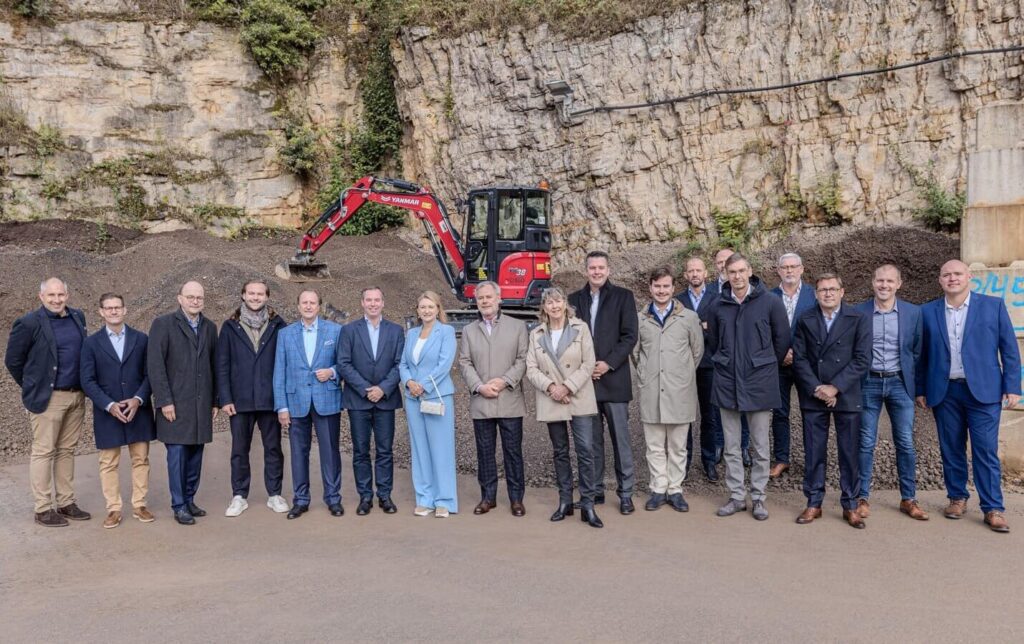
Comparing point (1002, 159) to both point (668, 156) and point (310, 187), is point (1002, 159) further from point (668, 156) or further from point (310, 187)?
point (310, 187)

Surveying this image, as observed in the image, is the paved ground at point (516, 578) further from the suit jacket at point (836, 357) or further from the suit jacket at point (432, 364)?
the suit jacket at point (432, 364)

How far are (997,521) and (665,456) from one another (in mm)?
2261

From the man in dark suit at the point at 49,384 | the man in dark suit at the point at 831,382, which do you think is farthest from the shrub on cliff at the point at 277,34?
the man in dark suit at the point at 831,382

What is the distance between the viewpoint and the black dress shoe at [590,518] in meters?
5.32

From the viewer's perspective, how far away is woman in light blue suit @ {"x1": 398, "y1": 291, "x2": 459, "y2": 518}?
5648mm

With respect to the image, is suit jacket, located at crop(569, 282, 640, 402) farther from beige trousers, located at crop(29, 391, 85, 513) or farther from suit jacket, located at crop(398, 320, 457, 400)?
beige trousers, located at crop(29, 391, 85, 513)

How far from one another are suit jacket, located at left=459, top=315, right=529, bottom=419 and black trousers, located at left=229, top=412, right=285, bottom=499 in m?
1.62

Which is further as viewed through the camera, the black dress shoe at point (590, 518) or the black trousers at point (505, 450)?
the black trousers at point (505, 450)

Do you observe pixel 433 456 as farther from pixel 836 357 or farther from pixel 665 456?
pixel 836 357

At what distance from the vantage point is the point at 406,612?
3967mm

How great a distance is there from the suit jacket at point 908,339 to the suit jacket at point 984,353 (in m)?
0.11

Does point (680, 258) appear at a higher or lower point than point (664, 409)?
higher

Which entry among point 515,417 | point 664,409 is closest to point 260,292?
point 515,417

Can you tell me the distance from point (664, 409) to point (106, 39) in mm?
23066
